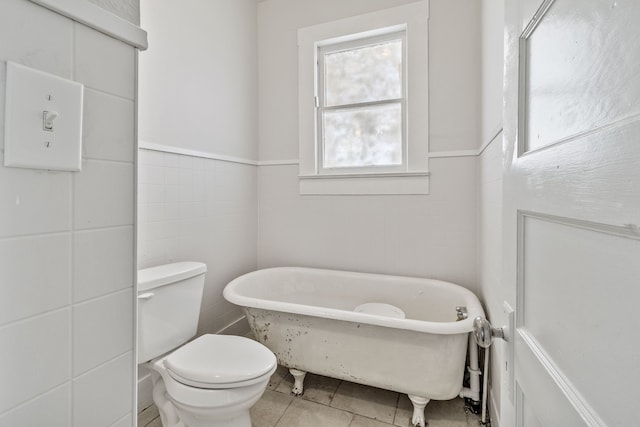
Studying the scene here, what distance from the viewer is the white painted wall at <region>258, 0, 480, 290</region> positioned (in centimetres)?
193

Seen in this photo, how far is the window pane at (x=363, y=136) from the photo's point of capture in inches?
86.0

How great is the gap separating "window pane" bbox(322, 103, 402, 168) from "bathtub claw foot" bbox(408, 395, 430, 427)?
1478 mm

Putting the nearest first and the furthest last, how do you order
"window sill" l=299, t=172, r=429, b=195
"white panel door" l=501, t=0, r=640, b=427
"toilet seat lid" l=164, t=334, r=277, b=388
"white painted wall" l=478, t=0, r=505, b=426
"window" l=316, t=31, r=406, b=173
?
"white panel door" l=501, t=0, r=640, b=427 < "toilet seat lid" l=164, t=334, r=277, b=388 < "white painted wall" l=478, t=0, r=505, b=426 < "window sill" l=299, t=172, r=429, b=195 < "window" l=316, t=31, r=406, b=173

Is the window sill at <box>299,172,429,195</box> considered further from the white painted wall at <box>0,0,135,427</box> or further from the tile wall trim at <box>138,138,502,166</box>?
the white painted wall at <box>0,0,135,427</box>

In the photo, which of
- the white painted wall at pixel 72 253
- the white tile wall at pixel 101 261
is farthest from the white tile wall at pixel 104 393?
the white tile wall at pixel 101 261

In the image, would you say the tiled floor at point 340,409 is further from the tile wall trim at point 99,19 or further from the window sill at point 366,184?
the tile wall trim at point 99,19

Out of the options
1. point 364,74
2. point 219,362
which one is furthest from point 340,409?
point 364,74

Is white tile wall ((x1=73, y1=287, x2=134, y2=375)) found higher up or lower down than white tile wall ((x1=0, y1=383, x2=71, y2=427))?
higher up

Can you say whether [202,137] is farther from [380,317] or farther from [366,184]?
[380,317]

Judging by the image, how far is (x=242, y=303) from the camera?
5.25 ft

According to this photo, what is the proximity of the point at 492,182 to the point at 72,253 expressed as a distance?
1551 mm

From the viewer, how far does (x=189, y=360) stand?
1211mm

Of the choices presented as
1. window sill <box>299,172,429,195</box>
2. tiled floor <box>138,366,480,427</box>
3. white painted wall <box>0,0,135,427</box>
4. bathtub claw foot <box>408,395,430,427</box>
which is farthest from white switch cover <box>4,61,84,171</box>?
window sill <box>299,172,429,195</box>

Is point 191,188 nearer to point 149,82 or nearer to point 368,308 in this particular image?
point 149,82
